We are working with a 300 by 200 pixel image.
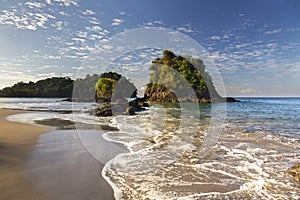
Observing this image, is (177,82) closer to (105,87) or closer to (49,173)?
(105,87)

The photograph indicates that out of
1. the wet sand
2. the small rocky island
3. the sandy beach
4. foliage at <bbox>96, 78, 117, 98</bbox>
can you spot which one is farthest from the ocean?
the small rocky island

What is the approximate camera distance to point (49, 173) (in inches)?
149

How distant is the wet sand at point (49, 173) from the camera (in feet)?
9.79

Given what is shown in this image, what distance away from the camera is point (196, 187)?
11.0 ft

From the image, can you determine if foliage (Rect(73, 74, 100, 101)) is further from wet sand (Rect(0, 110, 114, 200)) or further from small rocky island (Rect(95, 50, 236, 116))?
wet sand (Rect(0, 110, 114, 200))

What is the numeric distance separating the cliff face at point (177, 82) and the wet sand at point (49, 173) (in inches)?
1915

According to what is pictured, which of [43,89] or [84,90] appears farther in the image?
[43,89]

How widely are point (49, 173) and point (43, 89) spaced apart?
10178 cm

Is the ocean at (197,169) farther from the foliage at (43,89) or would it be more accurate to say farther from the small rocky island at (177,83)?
the foliage at (43,89)

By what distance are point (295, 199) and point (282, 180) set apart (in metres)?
0.79

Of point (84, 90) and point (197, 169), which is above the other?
point (84, 90)

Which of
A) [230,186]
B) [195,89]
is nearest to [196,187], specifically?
[230,186]

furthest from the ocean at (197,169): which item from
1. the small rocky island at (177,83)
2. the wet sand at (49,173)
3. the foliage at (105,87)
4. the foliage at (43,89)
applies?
the foliage at (43,89)

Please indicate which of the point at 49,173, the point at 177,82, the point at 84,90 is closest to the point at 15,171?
the point at 49,173
